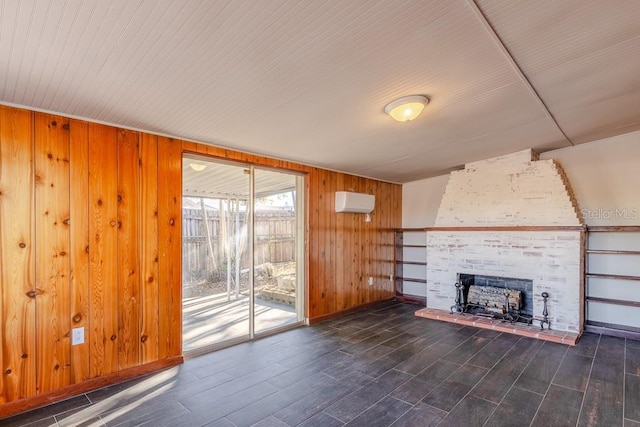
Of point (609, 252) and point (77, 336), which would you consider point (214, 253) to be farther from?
point (609, 252)

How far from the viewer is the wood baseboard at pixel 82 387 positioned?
2.32 meters

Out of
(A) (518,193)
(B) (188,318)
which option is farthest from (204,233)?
(A) (518,193)

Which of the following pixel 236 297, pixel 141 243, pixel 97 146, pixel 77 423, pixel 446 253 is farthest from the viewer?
pixel 446 253

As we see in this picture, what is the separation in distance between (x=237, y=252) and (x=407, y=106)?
252 centimetres

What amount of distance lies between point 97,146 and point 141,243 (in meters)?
0.92

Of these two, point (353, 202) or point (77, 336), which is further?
point (353, 202)

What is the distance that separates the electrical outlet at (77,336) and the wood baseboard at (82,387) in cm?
34

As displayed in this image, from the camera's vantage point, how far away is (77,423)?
219 cm

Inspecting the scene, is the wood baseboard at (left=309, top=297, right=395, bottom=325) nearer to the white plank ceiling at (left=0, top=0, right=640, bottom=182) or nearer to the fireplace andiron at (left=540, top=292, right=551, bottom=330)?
the fireplace andiron at (left=540, top=292, right=551, bottom=330)

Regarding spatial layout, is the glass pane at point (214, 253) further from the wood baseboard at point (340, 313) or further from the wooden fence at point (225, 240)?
the wood baseboard at point (340, 313)

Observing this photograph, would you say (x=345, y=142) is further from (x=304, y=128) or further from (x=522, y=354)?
(x=522, y=354)

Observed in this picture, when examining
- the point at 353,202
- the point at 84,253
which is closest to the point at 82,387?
the point at 84,253

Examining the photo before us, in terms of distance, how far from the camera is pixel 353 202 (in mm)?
4980

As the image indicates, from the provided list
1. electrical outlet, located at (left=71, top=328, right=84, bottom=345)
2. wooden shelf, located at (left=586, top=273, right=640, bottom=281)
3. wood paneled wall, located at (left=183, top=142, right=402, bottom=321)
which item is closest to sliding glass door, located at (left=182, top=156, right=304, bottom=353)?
wood paneled wall, located at (left=183, top=142, right=402, bottom=321)
